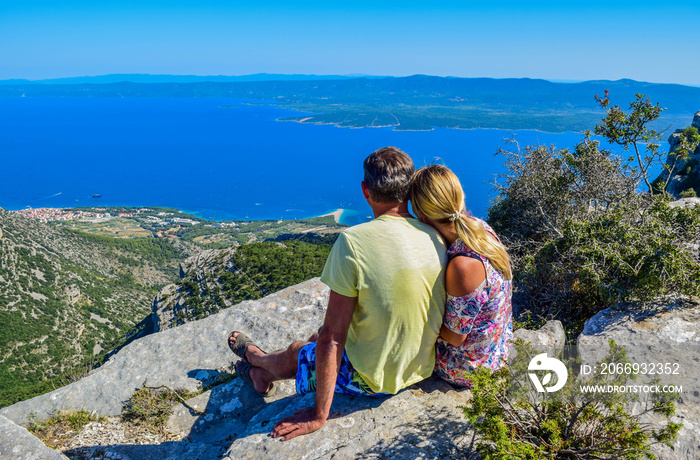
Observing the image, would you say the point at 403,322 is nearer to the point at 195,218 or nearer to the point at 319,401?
the point at 319,401

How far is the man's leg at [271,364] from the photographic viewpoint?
346 centimetres

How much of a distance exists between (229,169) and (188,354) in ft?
474

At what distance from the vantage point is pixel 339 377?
301 centimetres

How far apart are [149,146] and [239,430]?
20448 centimetres

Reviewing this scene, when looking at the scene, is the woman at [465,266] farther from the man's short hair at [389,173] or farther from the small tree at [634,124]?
the small tree at [634,124]

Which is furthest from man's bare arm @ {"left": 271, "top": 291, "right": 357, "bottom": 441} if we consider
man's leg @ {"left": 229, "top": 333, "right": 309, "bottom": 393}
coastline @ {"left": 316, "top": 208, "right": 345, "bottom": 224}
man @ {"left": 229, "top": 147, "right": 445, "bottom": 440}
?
coastline @ {"left": 316, "top": 208, "right": 345, "bottom": 224}

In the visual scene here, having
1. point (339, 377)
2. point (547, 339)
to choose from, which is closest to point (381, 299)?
point (339, 377)

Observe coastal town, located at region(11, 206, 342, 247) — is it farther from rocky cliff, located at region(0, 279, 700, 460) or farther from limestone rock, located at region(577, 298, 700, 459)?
limestone rock, located at region(577, 298, 700, 459)

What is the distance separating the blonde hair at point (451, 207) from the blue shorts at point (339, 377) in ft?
4.09

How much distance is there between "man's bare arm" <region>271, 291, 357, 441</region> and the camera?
2.53 meters

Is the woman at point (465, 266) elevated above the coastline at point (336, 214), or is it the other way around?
the woman at point (465, 266)

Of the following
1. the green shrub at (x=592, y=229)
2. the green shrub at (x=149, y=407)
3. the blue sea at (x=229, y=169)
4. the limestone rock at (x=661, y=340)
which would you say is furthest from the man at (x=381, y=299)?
the blue sea at (x=229, y=169)

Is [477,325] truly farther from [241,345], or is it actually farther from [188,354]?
[188,354]

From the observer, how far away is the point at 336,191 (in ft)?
366
